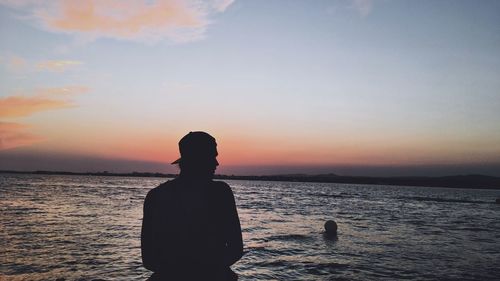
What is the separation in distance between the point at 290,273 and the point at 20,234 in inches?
605

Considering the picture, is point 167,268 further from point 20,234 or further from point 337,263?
point 20,234

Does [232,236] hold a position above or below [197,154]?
below

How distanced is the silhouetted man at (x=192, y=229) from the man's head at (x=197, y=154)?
18 mm

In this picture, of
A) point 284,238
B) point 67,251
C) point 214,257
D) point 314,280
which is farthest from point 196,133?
point 284,238

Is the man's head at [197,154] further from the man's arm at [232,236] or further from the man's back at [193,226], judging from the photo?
the man's arm at [232,236]

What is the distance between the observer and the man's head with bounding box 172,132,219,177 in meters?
3.05

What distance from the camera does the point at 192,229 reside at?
295 cm

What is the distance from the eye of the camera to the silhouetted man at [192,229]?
9.65 feet

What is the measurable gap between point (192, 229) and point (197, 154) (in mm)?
647

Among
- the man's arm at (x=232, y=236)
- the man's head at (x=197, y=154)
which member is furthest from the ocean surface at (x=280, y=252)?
the man's head at (x=197, y=154)

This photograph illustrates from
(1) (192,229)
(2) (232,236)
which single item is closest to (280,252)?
(2) (232,236)

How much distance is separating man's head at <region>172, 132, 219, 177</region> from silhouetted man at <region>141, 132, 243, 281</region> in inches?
0.7

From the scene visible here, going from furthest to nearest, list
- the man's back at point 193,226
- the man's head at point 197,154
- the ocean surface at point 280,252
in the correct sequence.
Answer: the ocean surface at point 280,252, the man's head at point 197,154, the man's back at point 193,226

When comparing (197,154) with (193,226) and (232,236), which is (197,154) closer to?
(193,226)
